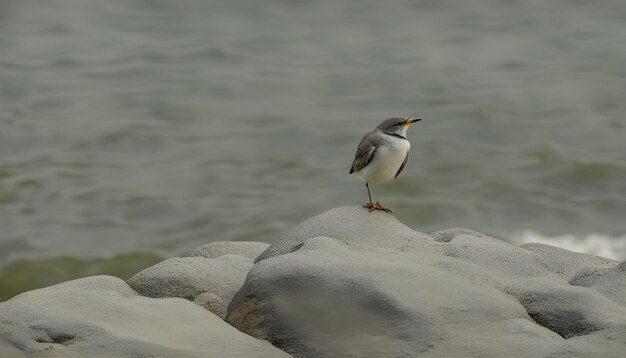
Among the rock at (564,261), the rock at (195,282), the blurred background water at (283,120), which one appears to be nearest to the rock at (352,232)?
the rock at (195,282)

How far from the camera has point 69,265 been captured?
1191cm

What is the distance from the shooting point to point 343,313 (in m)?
5.46

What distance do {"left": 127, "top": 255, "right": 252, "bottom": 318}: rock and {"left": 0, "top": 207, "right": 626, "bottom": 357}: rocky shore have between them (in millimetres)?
13

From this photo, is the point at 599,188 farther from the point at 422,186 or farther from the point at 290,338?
the point at 290,338

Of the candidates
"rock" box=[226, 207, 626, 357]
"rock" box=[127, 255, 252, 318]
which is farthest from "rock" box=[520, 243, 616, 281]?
"rock" box=[127, 255, 252, 318]

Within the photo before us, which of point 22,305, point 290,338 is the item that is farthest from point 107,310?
point 290,338

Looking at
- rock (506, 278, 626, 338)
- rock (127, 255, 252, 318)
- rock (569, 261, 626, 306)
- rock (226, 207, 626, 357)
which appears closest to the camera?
rock (226, 207, 626, 357)

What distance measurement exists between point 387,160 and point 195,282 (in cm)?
176

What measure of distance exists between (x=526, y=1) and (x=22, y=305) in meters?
14.1

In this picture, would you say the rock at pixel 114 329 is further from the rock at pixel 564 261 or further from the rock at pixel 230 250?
the rock at pixel 564 261

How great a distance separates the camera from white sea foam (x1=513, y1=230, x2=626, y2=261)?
11820 millimetres

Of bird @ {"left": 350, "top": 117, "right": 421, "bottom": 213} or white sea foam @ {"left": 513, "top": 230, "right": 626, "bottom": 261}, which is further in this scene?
white sea foam @ {"left": 513, "top": 230, "right": 626, "bottom": 261}

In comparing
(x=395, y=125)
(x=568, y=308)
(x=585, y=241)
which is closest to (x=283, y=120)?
(x=585, y=241)

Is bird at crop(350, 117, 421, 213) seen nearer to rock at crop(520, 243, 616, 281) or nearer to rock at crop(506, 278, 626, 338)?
rock at crop(520, 243, 616, 281)
